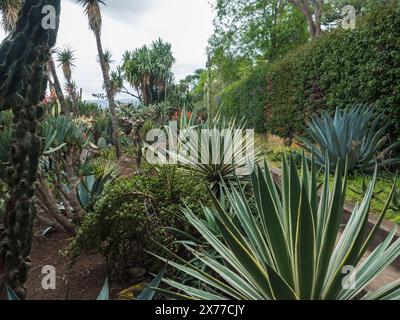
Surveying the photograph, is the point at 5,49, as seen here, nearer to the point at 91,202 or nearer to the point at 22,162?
the point at 22,162

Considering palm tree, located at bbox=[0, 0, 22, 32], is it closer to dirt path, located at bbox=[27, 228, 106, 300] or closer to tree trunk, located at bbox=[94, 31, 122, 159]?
tree trunk, located at bbox=[94, 31, 122, 159]

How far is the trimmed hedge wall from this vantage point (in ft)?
18.4

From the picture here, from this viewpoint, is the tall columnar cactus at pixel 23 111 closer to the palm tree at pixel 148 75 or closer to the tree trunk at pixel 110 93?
the tree trunk at pixel 110 93

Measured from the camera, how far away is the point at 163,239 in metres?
2.87

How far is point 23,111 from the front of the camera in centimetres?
238

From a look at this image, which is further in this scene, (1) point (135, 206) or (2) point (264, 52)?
(2) point (264, 52)

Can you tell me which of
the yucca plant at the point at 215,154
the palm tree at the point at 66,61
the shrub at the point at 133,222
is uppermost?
the palm tree at the point at 66,61

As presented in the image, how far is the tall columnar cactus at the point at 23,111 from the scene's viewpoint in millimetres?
2266

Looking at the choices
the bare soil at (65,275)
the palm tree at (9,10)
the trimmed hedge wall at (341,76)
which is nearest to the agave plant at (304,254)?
the bare soil at (65,275)

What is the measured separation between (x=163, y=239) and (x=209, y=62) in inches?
788

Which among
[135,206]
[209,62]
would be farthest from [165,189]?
[209,62]

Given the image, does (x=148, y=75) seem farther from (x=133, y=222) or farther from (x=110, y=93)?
(x=133, y=222)

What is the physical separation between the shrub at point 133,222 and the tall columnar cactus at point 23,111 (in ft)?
2.73
